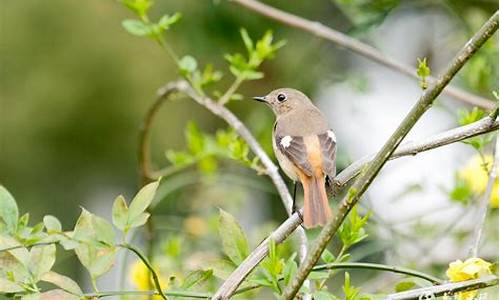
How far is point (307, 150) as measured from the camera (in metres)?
1.54

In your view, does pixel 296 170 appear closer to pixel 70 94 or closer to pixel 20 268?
pixel 20 268

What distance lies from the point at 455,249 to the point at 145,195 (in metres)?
1.32

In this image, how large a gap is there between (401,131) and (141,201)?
0.29 metres

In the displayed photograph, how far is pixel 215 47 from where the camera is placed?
314cm

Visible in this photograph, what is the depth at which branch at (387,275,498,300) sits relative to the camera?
101cm

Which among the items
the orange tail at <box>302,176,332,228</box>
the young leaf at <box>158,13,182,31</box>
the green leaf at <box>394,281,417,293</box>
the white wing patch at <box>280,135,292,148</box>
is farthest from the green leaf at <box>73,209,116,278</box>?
the young leaf at <box>158,13,182,31</box>

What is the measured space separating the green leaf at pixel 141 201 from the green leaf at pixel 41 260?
10cm

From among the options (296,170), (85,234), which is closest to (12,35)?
(296,170)

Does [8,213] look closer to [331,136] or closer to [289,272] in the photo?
[289,272]

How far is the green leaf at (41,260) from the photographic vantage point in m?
1.09

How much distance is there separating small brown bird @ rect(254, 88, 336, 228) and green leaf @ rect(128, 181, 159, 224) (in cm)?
21

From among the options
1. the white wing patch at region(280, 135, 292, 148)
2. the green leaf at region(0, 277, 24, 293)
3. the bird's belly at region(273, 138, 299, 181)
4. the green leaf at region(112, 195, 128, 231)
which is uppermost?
the white wing patch at region(280, 135, 292, 148)

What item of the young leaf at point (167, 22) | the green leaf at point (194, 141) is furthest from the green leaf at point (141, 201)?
the green leaf at point (194, 141)

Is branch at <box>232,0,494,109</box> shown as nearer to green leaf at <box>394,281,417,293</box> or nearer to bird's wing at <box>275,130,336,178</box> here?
bird's wing at <box>275,130,336,178</box>
